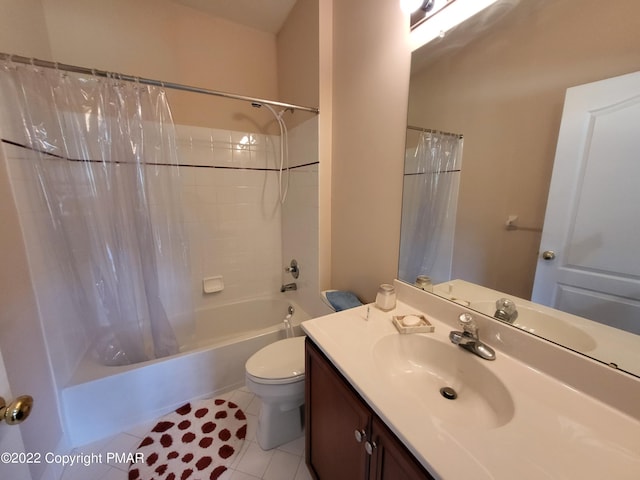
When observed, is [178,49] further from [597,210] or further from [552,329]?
[552,329]

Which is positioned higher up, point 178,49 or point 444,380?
point 178,49

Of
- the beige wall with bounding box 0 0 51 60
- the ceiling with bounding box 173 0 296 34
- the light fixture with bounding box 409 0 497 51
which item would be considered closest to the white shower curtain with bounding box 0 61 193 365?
the beige wall with bounding box 0 0 51 60

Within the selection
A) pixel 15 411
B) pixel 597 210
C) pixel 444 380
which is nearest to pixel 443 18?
pixel 597 210

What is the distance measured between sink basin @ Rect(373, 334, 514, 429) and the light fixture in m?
1.18

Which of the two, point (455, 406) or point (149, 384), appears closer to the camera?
point (455, 406)

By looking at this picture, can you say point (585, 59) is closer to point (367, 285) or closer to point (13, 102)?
point (367, 285)

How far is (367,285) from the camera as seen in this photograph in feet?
4.67

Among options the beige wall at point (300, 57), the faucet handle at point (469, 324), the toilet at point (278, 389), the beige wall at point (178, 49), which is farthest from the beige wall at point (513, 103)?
the beige wall at point (178, 49)

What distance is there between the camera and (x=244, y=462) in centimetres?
123

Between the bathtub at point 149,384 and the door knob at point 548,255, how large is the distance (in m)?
1.49

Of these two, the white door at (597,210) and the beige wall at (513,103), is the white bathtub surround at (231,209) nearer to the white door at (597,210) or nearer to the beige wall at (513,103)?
the beige wall at (513,103)

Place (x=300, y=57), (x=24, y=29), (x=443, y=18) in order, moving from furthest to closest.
Answer: (x=300, y=57), (x=24, y=29), (x=443, y=18)

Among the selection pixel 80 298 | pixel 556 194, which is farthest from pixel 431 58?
pixel 80 298

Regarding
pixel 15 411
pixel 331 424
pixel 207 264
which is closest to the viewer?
pixel 15 411
